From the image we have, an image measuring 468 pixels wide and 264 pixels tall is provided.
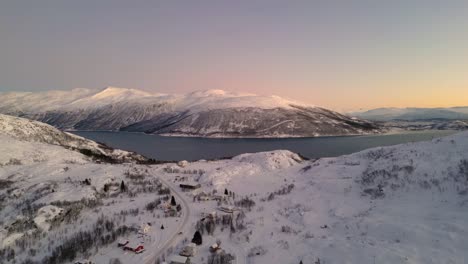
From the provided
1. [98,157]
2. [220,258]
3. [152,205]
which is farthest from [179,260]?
[98,157]

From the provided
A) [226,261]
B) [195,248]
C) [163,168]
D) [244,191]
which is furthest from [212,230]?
[163,168]

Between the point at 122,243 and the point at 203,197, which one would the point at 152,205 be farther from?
the point at 122,243

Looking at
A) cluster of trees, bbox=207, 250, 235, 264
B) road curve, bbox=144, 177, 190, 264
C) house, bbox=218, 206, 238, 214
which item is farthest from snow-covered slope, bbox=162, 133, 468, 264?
road curve, bbox=144, 177, 190, 264

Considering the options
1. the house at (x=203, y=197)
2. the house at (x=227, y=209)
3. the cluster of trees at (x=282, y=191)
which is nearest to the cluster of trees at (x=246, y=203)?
the house at (x=227, y=209)

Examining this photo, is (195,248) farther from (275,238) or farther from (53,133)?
(53,133)

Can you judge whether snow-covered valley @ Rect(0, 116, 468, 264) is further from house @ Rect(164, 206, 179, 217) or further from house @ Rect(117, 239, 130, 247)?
house @ Rect(117, 239, 130, 247)

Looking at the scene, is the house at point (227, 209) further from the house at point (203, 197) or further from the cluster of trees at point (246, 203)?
the house at point (203, 197)
